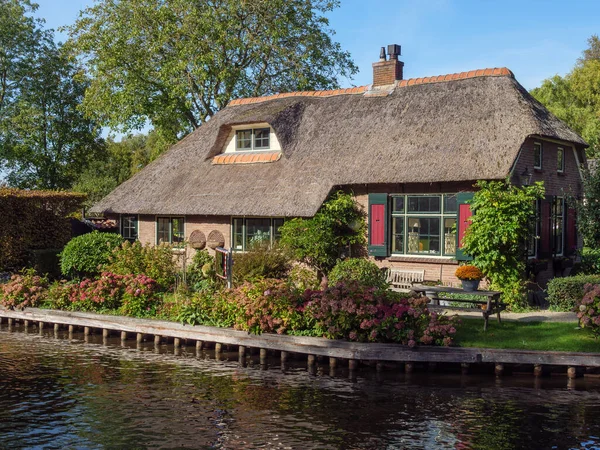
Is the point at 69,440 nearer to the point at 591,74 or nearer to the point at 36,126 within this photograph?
the point at 36,126

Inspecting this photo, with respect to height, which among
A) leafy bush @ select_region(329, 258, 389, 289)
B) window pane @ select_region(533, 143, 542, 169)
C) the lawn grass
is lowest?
the lawn grass

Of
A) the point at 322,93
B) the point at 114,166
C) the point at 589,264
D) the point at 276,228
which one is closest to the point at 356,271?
the point at 276,228

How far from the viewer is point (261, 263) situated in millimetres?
17938

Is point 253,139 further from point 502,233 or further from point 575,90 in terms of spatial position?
point 575,90

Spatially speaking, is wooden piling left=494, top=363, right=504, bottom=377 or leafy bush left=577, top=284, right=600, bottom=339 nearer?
wooden piling left=494, top=363, right=504, bottom=377

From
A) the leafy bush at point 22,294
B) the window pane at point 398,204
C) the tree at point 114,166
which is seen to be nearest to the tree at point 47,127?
the tree at point 114,166

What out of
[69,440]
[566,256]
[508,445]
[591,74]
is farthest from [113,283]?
[591,74]

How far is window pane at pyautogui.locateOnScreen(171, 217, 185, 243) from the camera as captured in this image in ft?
76.3

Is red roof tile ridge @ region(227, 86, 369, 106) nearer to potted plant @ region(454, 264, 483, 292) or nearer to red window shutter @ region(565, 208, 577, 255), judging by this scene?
red window shutter @ region(565, 208, 577, 255)

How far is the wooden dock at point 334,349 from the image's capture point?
1179 centimetres

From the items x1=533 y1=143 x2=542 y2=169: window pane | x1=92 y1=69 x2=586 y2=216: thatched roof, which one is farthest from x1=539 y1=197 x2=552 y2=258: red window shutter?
x1=92 y1=69 x2=586 y2=216: thatched roof

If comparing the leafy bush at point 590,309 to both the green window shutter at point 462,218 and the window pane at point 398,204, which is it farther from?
the window pane at point 398,204

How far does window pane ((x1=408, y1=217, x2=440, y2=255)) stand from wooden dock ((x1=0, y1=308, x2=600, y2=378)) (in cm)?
597

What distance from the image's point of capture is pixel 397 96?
21.2m
